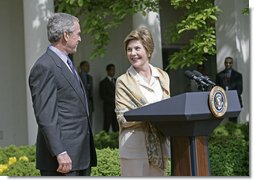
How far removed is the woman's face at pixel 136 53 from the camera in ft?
14.4

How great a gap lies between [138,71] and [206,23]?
4.69 m

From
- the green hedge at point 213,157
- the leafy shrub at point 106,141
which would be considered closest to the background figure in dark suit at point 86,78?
the leafy shrub at point 106,141

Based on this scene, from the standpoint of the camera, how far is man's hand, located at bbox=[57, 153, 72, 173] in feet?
12.9

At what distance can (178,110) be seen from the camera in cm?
393

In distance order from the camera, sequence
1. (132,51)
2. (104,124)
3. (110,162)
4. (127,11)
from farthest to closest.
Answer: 1. (104,124)
2. (127,11)
3. (110,162)
4. (132,51)

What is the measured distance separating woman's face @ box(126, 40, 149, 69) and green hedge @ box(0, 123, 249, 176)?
3079 millimetres

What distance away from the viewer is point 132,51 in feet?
14.4

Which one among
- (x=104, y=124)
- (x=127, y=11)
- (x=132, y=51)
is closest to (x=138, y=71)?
(x=132, y=51)

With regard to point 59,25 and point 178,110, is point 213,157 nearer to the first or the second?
point 178,110

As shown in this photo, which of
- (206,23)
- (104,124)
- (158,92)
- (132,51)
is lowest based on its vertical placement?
(104,124)

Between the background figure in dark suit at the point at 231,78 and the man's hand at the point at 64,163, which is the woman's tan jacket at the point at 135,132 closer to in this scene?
the man's hand at the point at 64,163

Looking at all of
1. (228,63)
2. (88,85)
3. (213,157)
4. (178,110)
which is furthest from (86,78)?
(178,110)

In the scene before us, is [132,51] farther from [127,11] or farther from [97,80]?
[97,80]

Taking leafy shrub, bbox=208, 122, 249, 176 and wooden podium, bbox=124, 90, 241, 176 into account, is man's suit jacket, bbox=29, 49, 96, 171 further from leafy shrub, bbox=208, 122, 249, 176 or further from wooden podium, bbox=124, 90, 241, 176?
leafy shrub, bbox=208, 122, 249, 176
